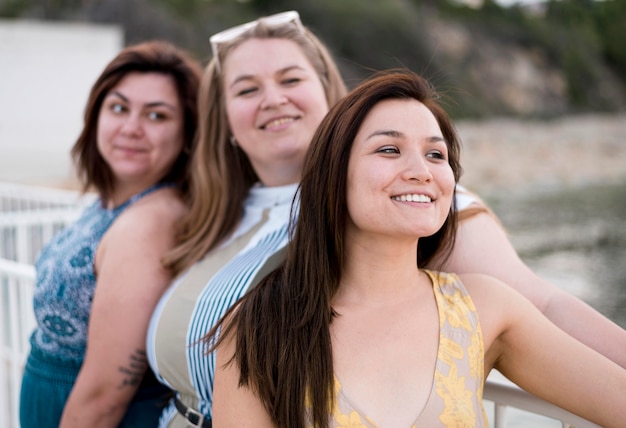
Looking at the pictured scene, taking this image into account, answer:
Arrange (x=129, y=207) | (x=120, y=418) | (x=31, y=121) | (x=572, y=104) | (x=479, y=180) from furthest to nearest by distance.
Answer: (x=572, y=104) → (x=479, y=180) → (x=31, y=121) → (x=129, y=207) → (x=120, y=418)

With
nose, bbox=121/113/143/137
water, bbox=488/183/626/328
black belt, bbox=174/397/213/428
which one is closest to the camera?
black belt, bbox=174/397/213/428

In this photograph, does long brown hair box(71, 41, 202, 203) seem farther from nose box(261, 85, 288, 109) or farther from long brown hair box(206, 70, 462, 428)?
long brown hair box(206, 70, 462, 428)

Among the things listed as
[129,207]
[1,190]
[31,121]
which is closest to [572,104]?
[31,121]

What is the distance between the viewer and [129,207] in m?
2.45

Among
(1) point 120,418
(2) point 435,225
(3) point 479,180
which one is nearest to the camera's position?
(2) point 435,225

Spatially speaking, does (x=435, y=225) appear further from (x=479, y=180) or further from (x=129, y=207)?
(x=479, y=180)

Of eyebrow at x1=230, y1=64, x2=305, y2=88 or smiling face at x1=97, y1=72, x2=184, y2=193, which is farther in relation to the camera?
smiling face at x1=97, y1=72, x2=184, y2=193

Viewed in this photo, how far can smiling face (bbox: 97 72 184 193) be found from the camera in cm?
253

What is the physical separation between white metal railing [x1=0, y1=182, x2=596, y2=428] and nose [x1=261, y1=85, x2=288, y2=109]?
1.02 meters

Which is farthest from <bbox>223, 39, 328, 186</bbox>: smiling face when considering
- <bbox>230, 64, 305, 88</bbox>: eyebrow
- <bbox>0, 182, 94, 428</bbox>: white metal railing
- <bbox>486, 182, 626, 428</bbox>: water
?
<bbox>486, 182, 626, 428</bbox>: water

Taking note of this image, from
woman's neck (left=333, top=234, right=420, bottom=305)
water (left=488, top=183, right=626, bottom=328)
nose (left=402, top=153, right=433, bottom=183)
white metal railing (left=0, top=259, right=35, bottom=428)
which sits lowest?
water (left=488, top=183, right=626, bottom=328)

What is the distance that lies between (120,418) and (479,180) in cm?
2157

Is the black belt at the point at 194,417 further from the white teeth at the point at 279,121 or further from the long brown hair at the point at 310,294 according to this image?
the white teeth at the point at 279,121

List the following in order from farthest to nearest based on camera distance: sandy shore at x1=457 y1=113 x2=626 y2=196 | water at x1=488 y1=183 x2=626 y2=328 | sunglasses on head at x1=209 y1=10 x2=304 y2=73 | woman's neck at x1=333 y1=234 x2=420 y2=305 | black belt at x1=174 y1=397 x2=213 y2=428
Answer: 1. sandy shore at x1=457 y1=113 x2=626 y2=196
2. water at x1=488 y1=183 x2=626 y2=328
3. sunglasses on head at x1=209 y1=10 x2=304 y2=73
4. black belt at x1=174 y1=397 x2=213 y2=428
5. woman's neck at x1=333 y1=234 x2=420 y2=305
